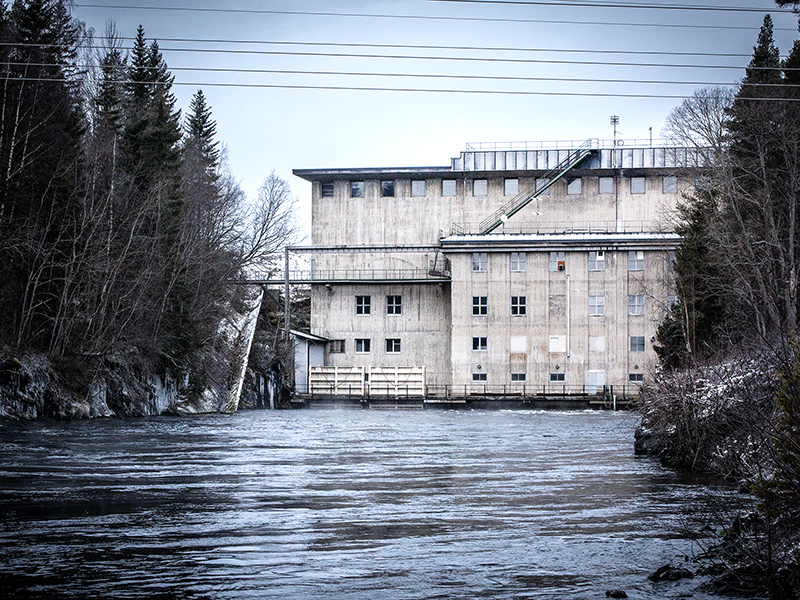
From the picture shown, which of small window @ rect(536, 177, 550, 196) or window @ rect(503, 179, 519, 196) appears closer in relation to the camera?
small window @ rect(536, 177, 550, 196)

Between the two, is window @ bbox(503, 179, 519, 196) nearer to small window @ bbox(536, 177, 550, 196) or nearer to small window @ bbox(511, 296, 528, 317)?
small window @ bbox(536, 177, 550, 196)

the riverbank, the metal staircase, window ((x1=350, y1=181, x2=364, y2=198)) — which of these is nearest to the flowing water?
the riverbank

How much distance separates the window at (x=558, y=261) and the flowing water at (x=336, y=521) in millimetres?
32519

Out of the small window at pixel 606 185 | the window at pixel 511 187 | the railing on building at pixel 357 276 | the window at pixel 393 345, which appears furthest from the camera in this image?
the window at pixel 511 187

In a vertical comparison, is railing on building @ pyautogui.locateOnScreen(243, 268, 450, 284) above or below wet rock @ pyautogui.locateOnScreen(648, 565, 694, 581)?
above

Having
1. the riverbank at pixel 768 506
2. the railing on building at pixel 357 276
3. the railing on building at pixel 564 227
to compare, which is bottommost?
the riverbank at pixel 768 506

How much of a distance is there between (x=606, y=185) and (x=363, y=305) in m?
16.9

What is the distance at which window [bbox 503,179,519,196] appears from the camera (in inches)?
2475

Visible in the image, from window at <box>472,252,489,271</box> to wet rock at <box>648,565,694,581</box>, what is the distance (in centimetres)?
4795

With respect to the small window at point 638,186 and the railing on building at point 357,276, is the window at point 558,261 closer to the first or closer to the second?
the railing on building at point 357,276

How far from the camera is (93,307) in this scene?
3916cm

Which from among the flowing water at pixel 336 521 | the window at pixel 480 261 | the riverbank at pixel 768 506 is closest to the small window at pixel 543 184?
the window at pixel 480 261

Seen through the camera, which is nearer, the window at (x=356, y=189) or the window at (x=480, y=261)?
the window at (x=480, y=261)

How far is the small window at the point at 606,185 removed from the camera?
2443 inches
